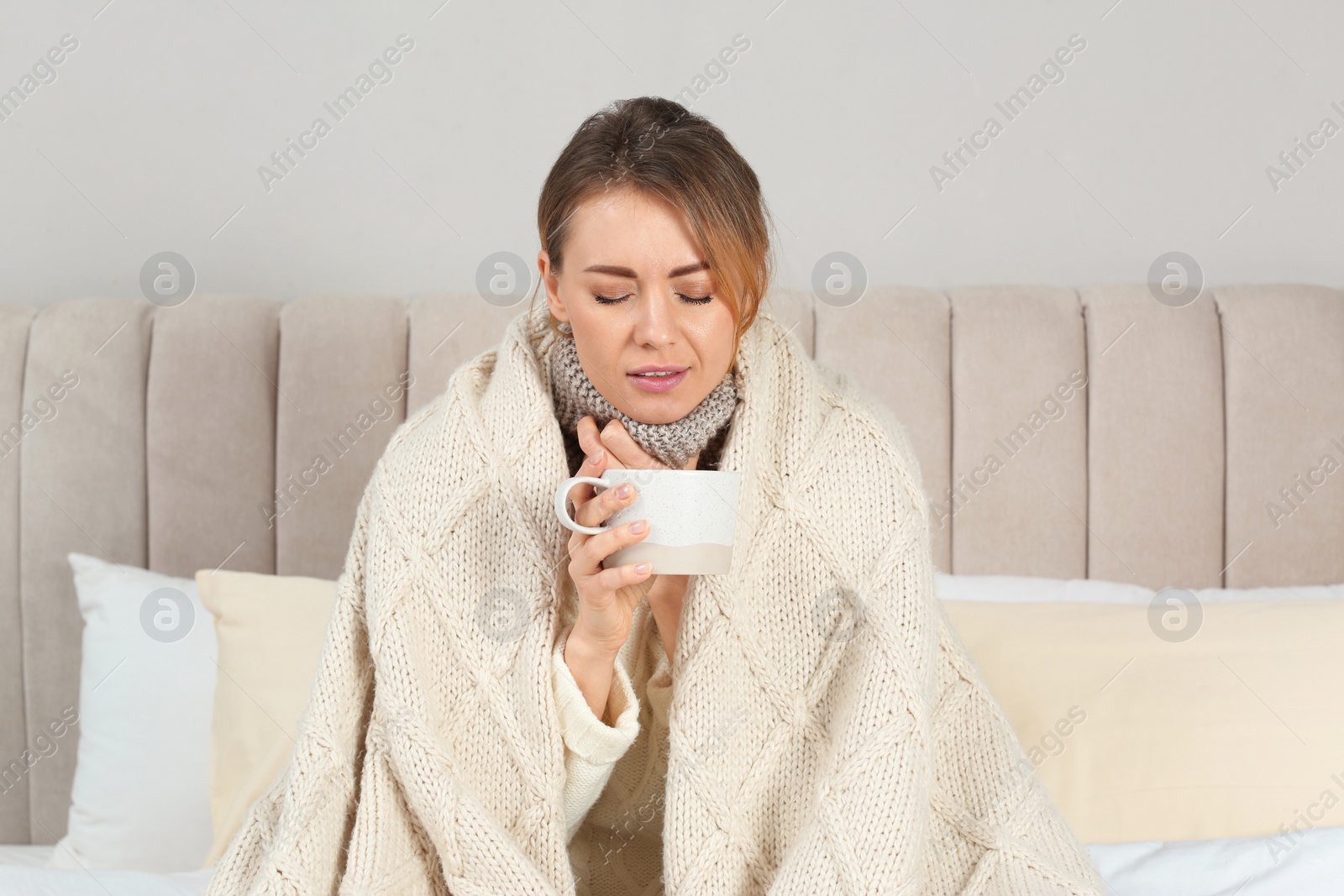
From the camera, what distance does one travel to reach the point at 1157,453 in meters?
1.66

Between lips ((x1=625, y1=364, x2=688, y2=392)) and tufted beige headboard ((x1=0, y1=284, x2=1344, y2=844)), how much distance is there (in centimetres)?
72

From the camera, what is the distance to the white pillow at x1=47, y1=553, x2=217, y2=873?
146cm

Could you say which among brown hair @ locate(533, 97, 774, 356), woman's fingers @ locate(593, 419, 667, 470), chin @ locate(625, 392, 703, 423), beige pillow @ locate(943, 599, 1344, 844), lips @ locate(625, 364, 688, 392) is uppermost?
brown hair @ locate(533, 97, 774, 356)

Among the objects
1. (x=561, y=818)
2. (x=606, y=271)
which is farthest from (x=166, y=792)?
(x=606, y=271)

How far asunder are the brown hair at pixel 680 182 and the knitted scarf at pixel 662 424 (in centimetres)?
7

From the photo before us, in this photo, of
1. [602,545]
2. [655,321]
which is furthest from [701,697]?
[655,321]

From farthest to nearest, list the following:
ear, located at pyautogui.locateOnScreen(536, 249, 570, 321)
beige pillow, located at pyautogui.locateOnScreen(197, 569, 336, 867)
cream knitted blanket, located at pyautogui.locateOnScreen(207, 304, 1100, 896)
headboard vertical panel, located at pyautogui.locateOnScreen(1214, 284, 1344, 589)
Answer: headboard vertical panel, located at pyautogui.locateOnScreen(1214, 284, 1344, 589), beige pillow, located at pyautogui.locateOnScreen(197, 569, 336, 867), ear, located at pyautogui.locateOnScreen(536, 249, 570, 321), cream knitted blanket, located at pyautogui.locateOnScreen(207, 304, 1100, 896)

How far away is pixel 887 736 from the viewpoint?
960 millimetres

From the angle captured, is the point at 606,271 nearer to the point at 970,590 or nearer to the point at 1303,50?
the point at 970,590

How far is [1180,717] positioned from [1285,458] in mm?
625

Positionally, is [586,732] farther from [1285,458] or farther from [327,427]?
[1285,458]

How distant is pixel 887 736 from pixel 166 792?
1069mm

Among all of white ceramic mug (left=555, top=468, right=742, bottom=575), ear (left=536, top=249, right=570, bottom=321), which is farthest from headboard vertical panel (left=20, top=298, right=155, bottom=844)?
white ceramic mug (left=555, top=468, right=742, bottom=575)

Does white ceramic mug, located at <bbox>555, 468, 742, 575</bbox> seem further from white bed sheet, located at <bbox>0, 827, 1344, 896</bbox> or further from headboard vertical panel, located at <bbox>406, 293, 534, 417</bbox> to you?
headboard vertical panel, located at <bbox>406, 293, 534, 417</bbox>
